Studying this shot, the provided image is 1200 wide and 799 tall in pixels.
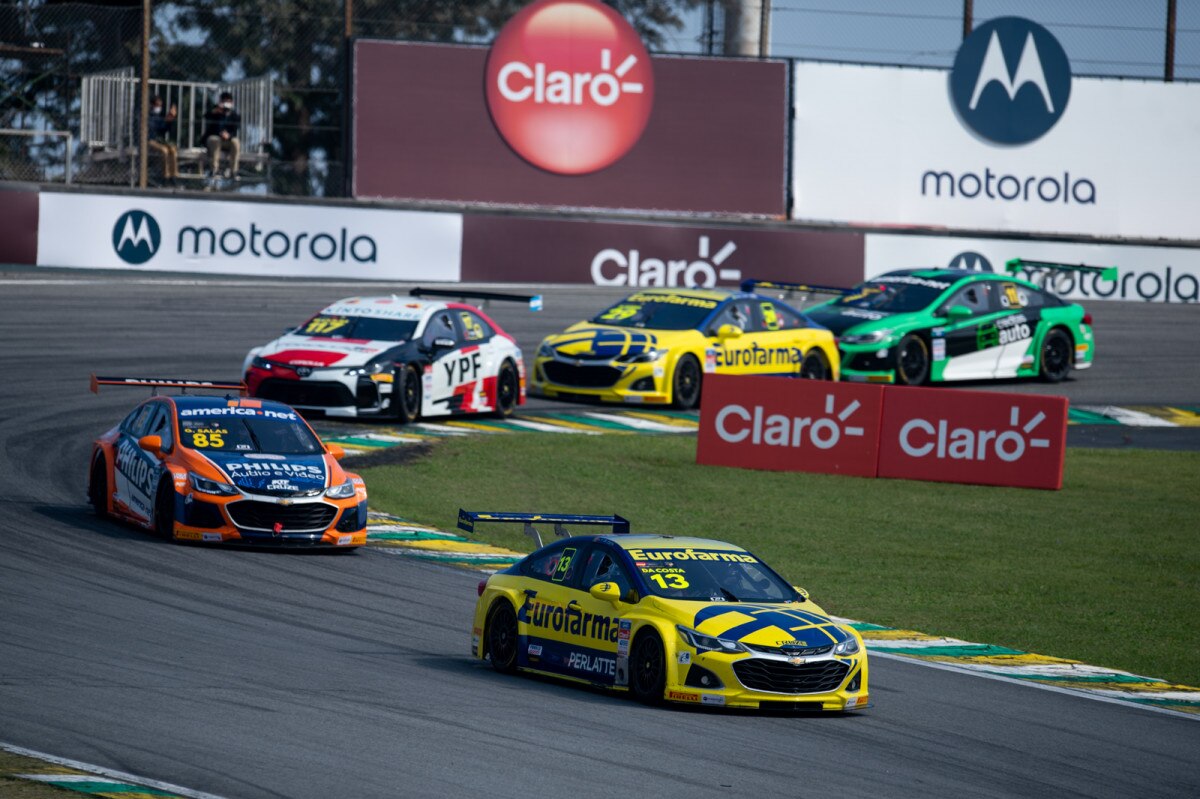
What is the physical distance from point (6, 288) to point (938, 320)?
1385 centimetres

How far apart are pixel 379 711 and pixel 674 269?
2238 cm

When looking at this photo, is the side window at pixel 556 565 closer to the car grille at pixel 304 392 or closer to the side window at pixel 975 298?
the car grille at pixel 304 392

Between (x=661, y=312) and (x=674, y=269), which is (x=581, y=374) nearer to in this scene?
(x=661, y=312)

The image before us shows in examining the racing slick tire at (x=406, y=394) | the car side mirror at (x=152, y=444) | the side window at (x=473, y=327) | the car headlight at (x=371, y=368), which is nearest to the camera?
the car side mirror at (x=152, y=444)

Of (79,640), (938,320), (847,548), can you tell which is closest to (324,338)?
(847,548)

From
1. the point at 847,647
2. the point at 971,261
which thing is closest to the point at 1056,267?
the point at 971,261

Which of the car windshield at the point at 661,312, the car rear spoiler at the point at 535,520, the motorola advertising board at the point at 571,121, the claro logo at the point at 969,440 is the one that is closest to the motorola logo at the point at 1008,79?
the motorola advertising board at the point at 571,121

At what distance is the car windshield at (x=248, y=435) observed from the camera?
54.5 ft

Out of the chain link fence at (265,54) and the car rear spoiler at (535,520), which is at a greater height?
the chain link fence at (265,54)

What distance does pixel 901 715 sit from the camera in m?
11.5

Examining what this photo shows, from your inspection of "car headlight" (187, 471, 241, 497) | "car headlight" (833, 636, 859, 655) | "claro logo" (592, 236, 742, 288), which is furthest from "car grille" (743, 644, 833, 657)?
"claro logo" (592, 236, 742, 288)

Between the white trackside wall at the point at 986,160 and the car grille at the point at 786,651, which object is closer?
the car grille at the point at 786,651

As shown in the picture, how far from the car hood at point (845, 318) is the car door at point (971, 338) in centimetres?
89

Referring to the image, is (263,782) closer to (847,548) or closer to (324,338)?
(847,548)
